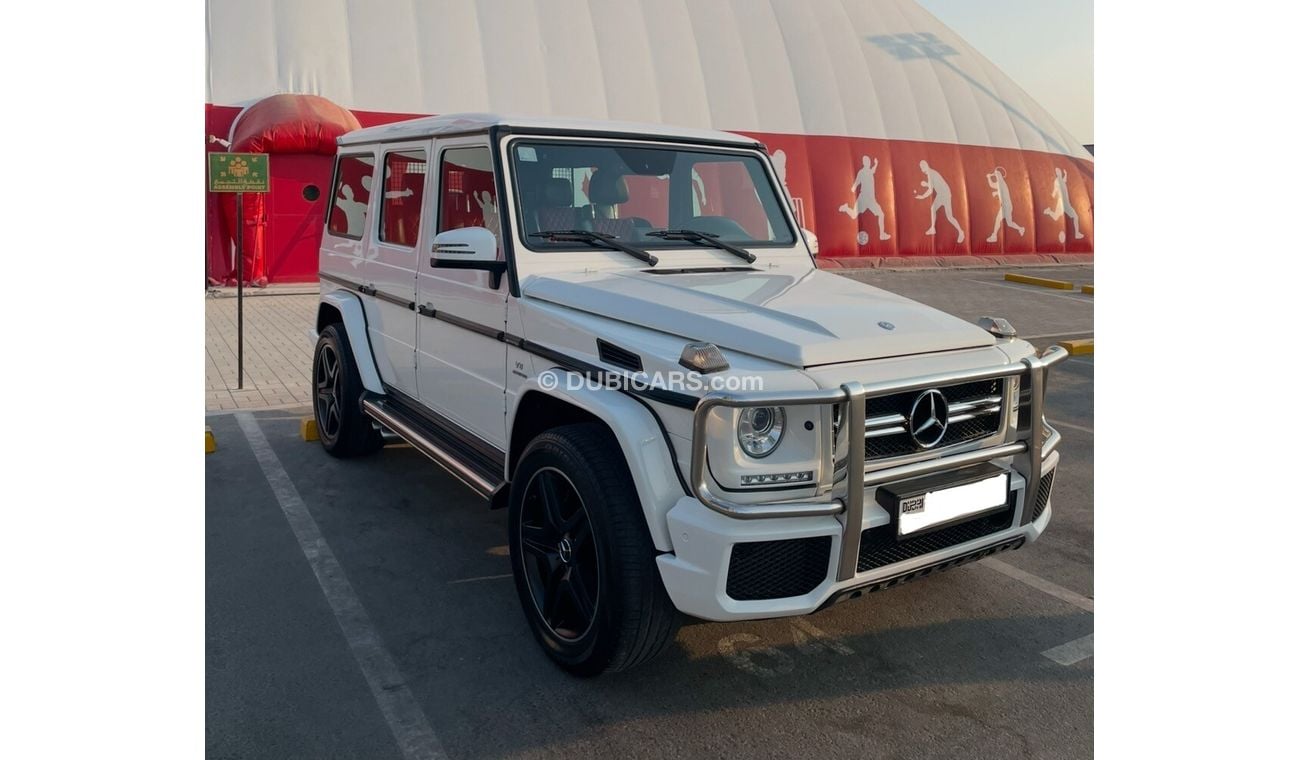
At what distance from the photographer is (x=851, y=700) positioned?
Result: 3555mm

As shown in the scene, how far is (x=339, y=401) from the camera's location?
631 centimetres

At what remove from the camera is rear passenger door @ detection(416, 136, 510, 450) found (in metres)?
4.46

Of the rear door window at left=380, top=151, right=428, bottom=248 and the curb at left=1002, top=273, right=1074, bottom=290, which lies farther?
the curb at left=1002, top=273, right=1074, bottom=290

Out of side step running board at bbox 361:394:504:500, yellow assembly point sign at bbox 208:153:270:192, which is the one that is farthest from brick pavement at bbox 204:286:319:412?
side step running board at bbox 361:394:504:500

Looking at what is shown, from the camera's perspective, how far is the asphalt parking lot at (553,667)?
3301mm

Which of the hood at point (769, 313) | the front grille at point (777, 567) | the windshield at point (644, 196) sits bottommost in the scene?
the front grille at point (777, 567)

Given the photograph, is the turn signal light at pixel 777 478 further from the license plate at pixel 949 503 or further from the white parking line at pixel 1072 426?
the white parking line at pixel 1072 426

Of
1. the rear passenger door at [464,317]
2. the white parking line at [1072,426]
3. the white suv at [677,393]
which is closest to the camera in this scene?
the white suv at [677,393]

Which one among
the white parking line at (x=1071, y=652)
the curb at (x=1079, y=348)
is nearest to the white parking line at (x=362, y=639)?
the white parking line at (x=1071, y=652)

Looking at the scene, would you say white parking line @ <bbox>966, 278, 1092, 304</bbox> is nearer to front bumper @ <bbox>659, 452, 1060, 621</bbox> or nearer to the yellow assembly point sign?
the yellow assembly point sign

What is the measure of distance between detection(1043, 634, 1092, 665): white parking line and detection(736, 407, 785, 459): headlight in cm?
166

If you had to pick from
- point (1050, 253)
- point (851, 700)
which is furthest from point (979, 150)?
point (851, 700)

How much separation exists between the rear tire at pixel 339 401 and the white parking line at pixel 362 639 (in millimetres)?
460
